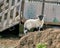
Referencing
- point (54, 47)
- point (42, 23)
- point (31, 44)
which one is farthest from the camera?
point (42, 23)

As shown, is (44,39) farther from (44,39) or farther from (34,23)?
(34,23)

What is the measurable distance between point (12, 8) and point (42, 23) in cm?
184

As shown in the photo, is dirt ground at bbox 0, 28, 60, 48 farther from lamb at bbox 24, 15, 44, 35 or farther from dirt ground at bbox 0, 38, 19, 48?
lamb at bbox 24, 15, 44, 35

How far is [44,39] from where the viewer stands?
7.38 metres

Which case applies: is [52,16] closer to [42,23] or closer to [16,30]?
[42,23]

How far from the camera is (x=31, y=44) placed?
7.84m

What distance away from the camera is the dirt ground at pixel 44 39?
6.98 meters

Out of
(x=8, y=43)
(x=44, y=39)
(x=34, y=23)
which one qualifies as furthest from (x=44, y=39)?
(x=34, y=23)

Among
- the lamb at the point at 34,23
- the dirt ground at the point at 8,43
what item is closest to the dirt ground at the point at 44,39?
the dirt ground at the point at 8,43

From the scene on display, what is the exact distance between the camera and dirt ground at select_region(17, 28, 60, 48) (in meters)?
6.98

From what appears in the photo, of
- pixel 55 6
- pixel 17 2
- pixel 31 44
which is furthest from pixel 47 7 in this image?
pixel 31 44

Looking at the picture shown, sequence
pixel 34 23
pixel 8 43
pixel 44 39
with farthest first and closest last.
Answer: pixel 34 23
pixel 8 43
pixel 44 39

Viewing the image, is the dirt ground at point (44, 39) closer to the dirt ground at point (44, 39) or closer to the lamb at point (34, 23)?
the dirt ground at point (44, 39)

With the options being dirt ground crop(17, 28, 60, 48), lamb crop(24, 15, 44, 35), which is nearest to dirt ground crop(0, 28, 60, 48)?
dirt ground crop(17, 28, 60, 48)
